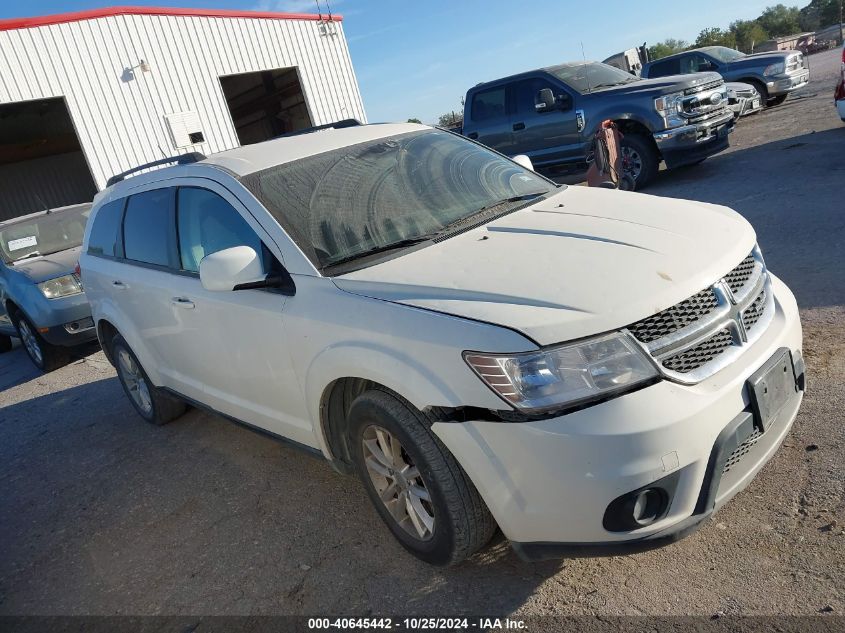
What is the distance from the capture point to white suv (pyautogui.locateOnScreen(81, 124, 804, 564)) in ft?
6.89

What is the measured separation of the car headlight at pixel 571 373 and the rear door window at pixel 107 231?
354 cm

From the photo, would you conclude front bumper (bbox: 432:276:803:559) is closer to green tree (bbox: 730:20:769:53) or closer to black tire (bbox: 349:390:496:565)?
black tire (bbox: 349:390:496:565)

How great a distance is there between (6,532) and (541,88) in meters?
8.98

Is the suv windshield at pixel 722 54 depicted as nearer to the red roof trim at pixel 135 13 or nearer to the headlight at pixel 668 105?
the headlight at pixel 668 105

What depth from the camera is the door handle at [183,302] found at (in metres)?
3.61

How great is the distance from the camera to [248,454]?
14.0ft

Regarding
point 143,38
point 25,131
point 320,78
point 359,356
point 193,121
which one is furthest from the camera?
point 25,131

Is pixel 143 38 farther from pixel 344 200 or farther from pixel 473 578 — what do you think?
pixel 473 578

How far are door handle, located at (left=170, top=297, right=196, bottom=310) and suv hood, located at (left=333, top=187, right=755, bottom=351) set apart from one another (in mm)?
1304

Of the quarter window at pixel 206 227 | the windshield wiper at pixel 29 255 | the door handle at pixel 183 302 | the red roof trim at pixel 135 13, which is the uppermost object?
the red roof trim at pixel 135 13

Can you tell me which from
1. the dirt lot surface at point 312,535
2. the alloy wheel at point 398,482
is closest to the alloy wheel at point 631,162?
the dirt lot surface at point 312,535

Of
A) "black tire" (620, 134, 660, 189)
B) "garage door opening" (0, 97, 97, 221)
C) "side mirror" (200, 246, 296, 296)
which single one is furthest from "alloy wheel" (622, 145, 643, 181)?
"garage door opening" (0, 97, 97, 221)

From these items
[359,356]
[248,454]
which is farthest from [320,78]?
[359,356]

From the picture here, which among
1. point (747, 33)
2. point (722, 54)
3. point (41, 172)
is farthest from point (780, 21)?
point (41, 172)
